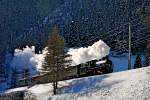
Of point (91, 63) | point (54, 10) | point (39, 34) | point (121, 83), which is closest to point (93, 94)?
point (121, 83)

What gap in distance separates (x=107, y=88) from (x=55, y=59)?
5.81 meters

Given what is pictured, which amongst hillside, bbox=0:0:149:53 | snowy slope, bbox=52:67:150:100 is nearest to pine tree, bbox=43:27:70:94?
snowy slope, bbox=52:67:150:100

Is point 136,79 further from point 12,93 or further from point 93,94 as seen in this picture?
point 12,93

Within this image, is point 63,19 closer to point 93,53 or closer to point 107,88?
point 93,53

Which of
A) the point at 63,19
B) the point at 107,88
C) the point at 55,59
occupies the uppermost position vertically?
the point at 63,19

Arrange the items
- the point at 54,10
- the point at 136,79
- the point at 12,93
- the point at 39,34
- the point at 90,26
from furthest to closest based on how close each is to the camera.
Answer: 1. the point at 54,10
2. the point at 39,34
3. the point at 90,26
4. the point at 12,93
5. the point at 136,79

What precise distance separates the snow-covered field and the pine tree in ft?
4.47

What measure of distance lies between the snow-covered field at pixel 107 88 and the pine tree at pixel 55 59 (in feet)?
4.47

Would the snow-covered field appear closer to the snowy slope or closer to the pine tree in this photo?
the snowy slope

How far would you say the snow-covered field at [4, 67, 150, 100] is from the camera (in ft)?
138

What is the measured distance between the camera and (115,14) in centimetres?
12912

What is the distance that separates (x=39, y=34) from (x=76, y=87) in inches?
3542

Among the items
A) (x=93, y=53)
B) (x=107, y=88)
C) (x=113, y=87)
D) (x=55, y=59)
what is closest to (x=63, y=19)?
(x=93, y=53)

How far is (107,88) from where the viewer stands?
143ft
